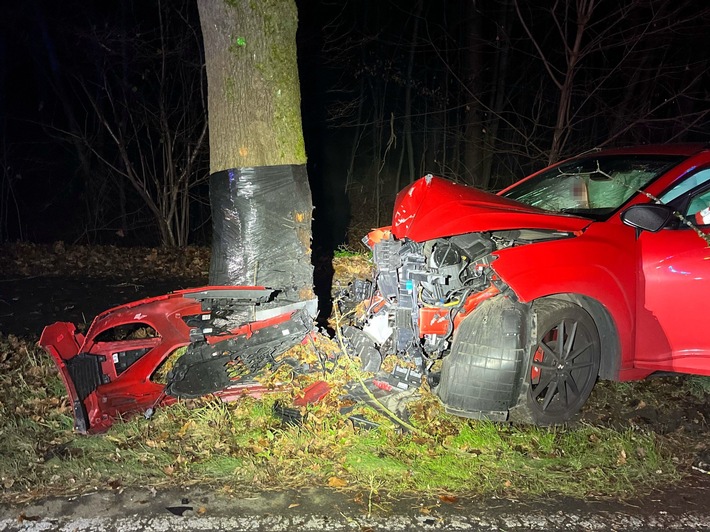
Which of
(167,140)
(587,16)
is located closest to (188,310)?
(587,16)

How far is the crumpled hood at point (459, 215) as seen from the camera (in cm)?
382

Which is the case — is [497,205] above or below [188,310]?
above

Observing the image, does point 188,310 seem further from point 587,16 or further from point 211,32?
point 587,16

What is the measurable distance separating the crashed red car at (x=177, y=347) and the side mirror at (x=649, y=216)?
256 centimetres

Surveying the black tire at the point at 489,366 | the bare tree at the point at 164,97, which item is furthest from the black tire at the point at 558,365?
the bare tree at the point at 164,97

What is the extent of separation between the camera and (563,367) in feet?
12.6

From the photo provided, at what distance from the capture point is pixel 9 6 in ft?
47.6

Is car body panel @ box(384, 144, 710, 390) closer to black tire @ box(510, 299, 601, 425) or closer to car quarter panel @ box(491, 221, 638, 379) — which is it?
car quarter panel @ box(491, 221, 638, 379)

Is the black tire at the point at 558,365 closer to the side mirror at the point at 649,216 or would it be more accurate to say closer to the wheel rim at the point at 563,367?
the wheel rim at the point at 563,367

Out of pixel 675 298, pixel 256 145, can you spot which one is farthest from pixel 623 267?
pixel 256 145

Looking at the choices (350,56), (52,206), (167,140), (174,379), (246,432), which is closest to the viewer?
(246,432)

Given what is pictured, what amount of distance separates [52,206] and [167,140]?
10.1 meters

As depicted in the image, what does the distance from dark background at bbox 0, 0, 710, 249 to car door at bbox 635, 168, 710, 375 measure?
15.5ft

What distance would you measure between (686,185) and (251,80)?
11.4ft
